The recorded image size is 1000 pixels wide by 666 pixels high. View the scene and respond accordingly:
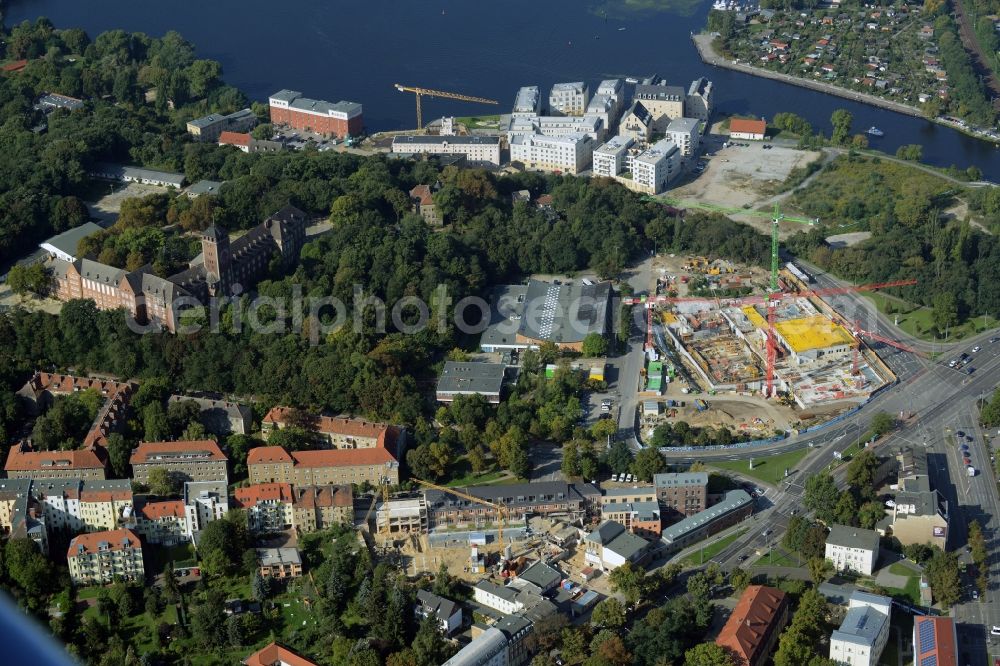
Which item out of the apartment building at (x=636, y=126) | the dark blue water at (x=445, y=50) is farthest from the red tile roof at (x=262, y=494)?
the dark blue water at (x=445, y=50)

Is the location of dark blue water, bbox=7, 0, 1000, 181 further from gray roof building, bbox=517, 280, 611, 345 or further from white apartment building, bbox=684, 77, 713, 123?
gray roof building, bbox=517, 280, 611, 345

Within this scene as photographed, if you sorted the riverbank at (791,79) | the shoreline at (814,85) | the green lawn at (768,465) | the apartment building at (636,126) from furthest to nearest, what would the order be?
the riverbank at (791,79), the shoreline at (814,85), the apartment building at (636,126), the green lawn at (768,465)

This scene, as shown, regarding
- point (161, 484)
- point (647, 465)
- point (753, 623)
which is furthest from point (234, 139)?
point (753, 623)

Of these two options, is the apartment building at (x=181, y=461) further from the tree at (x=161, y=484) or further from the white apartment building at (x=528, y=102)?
the white apartment building at (x=528, y=102)

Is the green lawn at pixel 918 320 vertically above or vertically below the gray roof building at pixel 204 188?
below

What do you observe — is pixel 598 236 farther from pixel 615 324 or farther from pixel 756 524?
pixel 756 524

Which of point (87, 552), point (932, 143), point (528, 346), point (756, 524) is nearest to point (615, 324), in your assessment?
point (528, 346)

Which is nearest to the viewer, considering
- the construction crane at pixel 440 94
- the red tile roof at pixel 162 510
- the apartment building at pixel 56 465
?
the red tile roof at pixel 162 510
